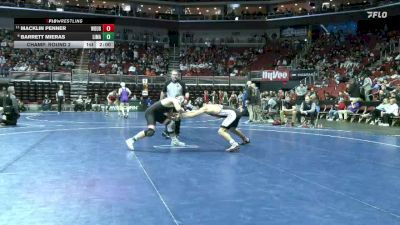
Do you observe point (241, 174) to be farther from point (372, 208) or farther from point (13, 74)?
point (13, 74)

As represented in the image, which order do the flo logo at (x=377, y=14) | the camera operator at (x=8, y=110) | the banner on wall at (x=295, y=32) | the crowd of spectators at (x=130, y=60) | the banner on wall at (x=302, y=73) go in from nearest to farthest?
the camera operator at (x=8, y=110) → the banner on wall at (x=302, y=73) → the flo logo at (x=377, y=14) → the crowd of spectators at (x=130, y=60) → the banner on wall at (x=295, y=32)

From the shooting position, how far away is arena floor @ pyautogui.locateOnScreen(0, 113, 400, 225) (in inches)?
182

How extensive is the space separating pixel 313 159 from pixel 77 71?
1049 inches

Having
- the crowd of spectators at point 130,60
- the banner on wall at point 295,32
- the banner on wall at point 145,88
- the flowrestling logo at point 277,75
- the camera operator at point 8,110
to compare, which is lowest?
the camera operator at point 8,110

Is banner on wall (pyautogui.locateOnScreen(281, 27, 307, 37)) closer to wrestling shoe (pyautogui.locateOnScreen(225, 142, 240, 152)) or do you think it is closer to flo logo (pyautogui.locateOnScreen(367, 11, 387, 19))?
flo logo (pyautogui.locateOnScreen(367, 11, 387, 19))

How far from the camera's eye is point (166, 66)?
44.5 metres

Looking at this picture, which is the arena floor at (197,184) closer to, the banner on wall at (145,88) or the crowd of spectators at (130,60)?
the banner on wall at (145,88)

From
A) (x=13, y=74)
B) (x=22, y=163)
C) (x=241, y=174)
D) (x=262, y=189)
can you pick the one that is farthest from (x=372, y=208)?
(x=13, y=74)

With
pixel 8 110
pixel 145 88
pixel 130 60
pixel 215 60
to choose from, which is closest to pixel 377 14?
pixel 215 60

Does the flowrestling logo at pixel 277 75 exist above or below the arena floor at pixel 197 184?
above

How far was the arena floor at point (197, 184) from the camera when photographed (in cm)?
463
